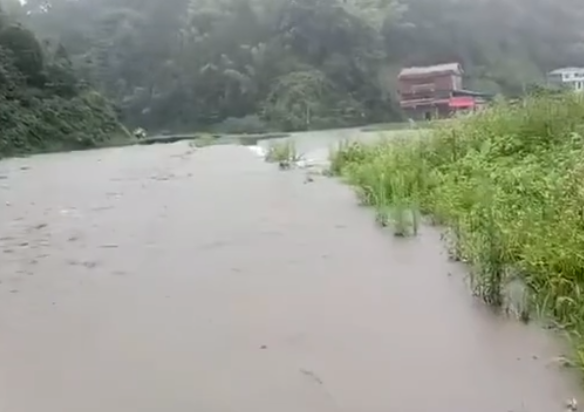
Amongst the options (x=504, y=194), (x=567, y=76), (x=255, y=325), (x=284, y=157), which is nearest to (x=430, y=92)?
(x=567, y=76)

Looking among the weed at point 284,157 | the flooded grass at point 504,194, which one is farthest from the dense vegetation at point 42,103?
the flooded grass at point 504,194

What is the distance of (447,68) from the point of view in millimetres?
31109

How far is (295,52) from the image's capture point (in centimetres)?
3722

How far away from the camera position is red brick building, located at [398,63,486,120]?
2950 centimetres

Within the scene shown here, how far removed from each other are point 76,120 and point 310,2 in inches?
510

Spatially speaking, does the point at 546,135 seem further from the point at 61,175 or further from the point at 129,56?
the point at 129,56

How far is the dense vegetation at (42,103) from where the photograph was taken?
85.3ft

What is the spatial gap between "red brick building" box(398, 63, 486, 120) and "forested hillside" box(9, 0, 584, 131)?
8.91ft

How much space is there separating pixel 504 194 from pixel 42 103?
2388cm

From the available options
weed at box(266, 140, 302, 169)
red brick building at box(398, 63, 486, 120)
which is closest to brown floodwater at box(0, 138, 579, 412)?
weed at box(266, 140, 302, 169)

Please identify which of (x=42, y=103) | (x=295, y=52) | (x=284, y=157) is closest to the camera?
(x=284, y=157)

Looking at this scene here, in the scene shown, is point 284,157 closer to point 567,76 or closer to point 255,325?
point 255,325

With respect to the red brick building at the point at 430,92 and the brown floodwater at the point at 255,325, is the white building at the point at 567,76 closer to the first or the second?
the red brick building at the point at 430,92

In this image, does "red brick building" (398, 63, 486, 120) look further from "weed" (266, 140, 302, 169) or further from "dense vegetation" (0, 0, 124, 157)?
"weed" (266, 140, 302, 169)
